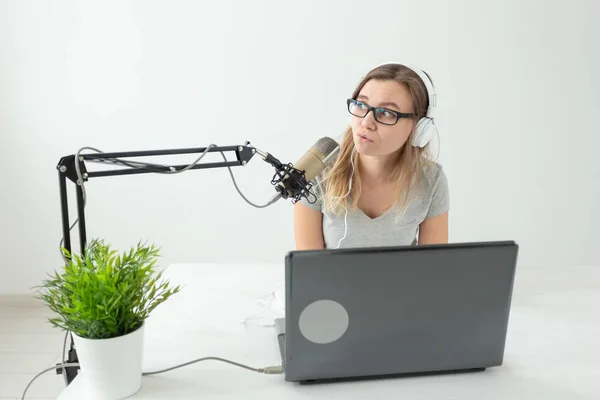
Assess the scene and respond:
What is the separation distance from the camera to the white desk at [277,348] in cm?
102

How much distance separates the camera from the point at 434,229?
1694 millimetres

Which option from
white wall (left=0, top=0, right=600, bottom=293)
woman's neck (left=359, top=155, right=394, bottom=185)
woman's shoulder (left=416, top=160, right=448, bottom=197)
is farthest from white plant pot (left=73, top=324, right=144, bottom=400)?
white wall (left=0, top=0, right=600, bottom=293)

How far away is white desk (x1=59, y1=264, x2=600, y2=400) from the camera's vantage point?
3.35 feet

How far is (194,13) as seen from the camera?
2580 mm

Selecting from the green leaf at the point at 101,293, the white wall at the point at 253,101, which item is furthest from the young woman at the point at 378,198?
the white wall at the point at 253,101

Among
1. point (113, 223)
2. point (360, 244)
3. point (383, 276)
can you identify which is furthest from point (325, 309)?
point (113, 223)

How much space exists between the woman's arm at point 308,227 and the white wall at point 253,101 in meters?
1.12

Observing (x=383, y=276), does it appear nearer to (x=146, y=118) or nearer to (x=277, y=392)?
(x=277, y=392)

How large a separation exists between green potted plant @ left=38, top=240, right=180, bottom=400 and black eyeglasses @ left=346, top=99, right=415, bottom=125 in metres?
0.70

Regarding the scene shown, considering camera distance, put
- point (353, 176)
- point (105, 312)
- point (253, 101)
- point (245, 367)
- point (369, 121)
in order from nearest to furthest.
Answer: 1. point (105, 312)
2. point (245, 367)
3. point (369, 121)
4. point (353, 176)
5. point (253, 101)

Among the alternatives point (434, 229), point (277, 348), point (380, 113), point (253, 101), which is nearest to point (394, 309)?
point (277, 348)

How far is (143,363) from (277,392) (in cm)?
29

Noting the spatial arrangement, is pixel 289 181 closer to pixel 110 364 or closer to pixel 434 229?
pixel 110 364

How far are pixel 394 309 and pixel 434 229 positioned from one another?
2.43ft
